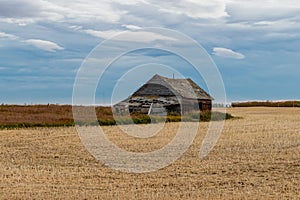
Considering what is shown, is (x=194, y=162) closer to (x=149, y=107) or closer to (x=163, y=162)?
(x=163, y=162)

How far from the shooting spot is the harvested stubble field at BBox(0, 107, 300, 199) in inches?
495

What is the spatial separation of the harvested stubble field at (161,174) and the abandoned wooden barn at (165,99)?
985 inches

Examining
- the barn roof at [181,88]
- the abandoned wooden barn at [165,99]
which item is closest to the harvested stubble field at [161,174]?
the abandoned wooden barn at [165,99]

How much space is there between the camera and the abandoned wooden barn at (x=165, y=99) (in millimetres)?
50719

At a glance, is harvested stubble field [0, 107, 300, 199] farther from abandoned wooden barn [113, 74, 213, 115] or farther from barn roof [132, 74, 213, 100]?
barn roof [132, 74, 213, 100]

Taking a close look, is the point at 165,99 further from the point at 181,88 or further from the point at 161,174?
the point at 161,174

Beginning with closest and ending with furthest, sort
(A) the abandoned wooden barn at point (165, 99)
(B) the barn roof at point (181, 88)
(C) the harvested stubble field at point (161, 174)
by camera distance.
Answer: (C) the harvested stubble field at point (161, 174)
(A) the abandoned wooden barn at point (165, 99)
(B) the barn roof at point (181, 88)

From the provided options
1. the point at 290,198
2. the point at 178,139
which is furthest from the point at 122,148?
the point at 290,198

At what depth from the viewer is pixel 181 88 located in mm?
54750

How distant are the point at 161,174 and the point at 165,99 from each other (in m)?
36.7

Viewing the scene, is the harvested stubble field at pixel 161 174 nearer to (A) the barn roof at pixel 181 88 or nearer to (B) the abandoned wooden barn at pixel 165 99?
(B) the abandoned wooden barn at pixel 165 99

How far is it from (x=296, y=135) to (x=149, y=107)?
24.3 meters

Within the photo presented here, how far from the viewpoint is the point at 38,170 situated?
16.7 metres

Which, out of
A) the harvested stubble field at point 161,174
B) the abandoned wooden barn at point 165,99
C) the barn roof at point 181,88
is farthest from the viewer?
the barn roof at point 181,88
